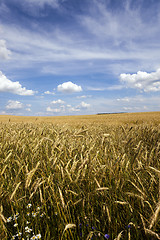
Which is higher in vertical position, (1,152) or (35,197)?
(1,152)

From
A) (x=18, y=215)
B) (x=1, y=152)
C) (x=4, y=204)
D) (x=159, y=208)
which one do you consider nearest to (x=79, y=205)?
(x=18, y=215)

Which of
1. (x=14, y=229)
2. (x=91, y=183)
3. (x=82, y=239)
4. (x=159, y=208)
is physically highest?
(x=159, y=208)

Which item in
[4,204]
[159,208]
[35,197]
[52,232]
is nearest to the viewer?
[159,208]

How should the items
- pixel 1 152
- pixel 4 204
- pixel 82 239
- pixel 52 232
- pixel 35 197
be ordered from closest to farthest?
1. pixel 82 239
2. pixel 52 232
3. pixel 4 204
4. pixel 35 197
5. pixel 1 152

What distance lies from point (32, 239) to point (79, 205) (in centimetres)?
62

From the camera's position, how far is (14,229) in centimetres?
193

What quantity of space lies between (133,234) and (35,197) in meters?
1.41

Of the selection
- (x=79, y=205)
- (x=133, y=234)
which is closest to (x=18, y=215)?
(x=79, y=205)

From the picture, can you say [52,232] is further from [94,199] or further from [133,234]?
[133,234]

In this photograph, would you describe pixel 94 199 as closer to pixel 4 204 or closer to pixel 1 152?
pixel 4 204

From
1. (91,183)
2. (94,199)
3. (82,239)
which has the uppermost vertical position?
(91,183)

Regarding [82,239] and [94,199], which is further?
[94,199]

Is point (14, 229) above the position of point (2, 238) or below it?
below

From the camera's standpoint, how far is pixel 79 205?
202cm
